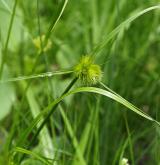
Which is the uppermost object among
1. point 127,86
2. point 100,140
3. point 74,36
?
point 74,36

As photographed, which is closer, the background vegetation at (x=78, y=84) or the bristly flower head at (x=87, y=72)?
the bristly flower head at (x=87, y=72)

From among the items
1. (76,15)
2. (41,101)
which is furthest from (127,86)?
(76,15)

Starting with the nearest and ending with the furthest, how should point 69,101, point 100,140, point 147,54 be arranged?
point 100,140 < point 69,101 < point 147,54

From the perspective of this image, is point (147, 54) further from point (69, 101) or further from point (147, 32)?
point (69, 101)

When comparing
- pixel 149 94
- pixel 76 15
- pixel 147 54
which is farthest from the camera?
pixel 76 15
